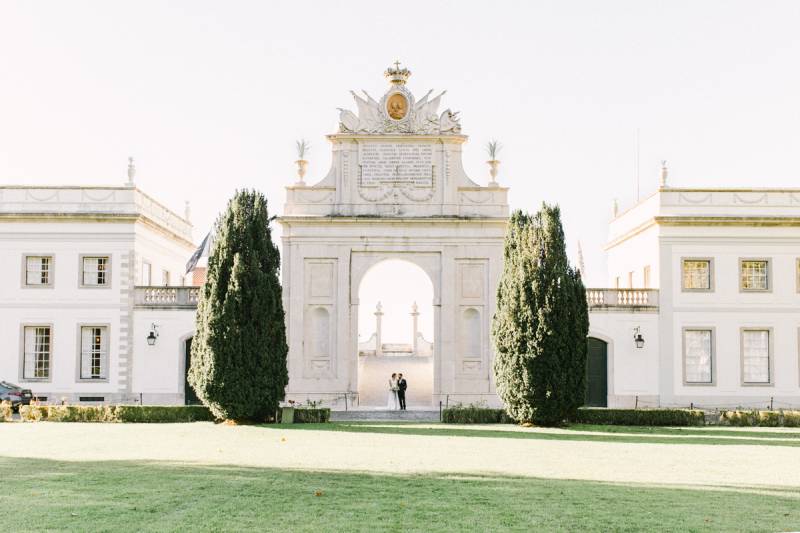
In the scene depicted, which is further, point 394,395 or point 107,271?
point 107,271

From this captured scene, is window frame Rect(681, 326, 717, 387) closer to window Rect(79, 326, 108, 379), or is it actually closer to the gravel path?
the gravel path

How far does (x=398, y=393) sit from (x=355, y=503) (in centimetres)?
2089

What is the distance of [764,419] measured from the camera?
27609mm

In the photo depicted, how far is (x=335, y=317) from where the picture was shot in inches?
1356

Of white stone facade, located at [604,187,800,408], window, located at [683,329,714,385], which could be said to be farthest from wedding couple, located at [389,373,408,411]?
window, located at [683,329,714,385]

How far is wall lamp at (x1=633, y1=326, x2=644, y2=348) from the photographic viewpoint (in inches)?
1358

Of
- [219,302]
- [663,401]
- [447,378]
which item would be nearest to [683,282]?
[663,401]

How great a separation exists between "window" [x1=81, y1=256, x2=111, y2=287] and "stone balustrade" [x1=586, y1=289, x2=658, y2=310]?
686 inches

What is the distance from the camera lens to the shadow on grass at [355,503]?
10.9 metres

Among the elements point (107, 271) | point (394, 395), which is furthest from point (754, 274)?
point (107, 271)

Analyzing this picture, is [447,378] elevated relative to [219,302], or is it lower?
lower

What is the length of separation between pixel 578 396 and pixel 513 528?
1562 cm

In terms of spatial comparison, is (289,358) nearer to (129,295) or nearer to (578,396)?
(129,295)

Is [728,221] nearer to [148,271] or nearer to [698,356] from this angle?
[698,356]
